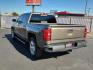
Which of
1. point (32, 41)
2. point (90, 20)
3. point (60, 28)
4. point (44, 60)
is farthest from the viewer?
point (90, 20)

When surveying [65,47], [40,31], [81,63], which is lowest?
[81,63]

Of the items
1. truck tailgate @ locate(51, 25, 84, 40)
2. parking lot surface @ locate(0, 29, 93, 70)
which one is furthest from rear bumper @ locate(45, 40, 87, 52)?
parking lot surface @ locate(0, 29, 93, 70)

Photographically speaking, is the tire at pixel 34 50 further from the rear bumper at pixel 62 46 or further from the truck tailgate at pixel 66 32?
the truck tailgate at pixel 66 32

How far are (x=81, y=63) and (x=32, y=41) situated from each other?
237 cm

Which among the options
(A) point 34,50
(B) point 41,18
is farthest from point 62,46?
(B) point 41,18

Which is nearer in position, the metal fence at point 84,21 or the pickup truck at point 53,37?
the pickup truck at point 53,37

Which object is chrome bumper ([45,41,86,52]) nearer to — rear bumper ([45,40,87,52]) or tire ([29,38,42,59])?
rear bumper ([45,40,87,52])

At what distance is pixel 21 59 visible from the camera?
7.49 meters

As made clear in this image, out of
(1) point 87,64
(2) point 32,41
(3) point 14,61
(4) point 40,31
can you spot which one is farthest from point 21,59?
(1) point 87,64

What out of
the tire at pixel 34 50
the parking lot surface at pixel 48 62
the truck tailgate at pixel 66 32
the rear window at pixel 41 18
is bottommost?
the parking lot surface at pixel 48 62

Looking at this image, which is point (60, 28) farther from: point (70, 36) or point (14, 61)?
point (14, 61)

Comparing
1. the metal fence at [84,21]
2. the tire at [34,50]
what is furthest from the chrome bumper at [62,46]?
the metal fence at [84,21]

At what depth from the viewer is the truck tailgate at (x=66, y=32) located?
669 cm

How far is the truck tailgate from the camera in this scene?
6.69 meters
